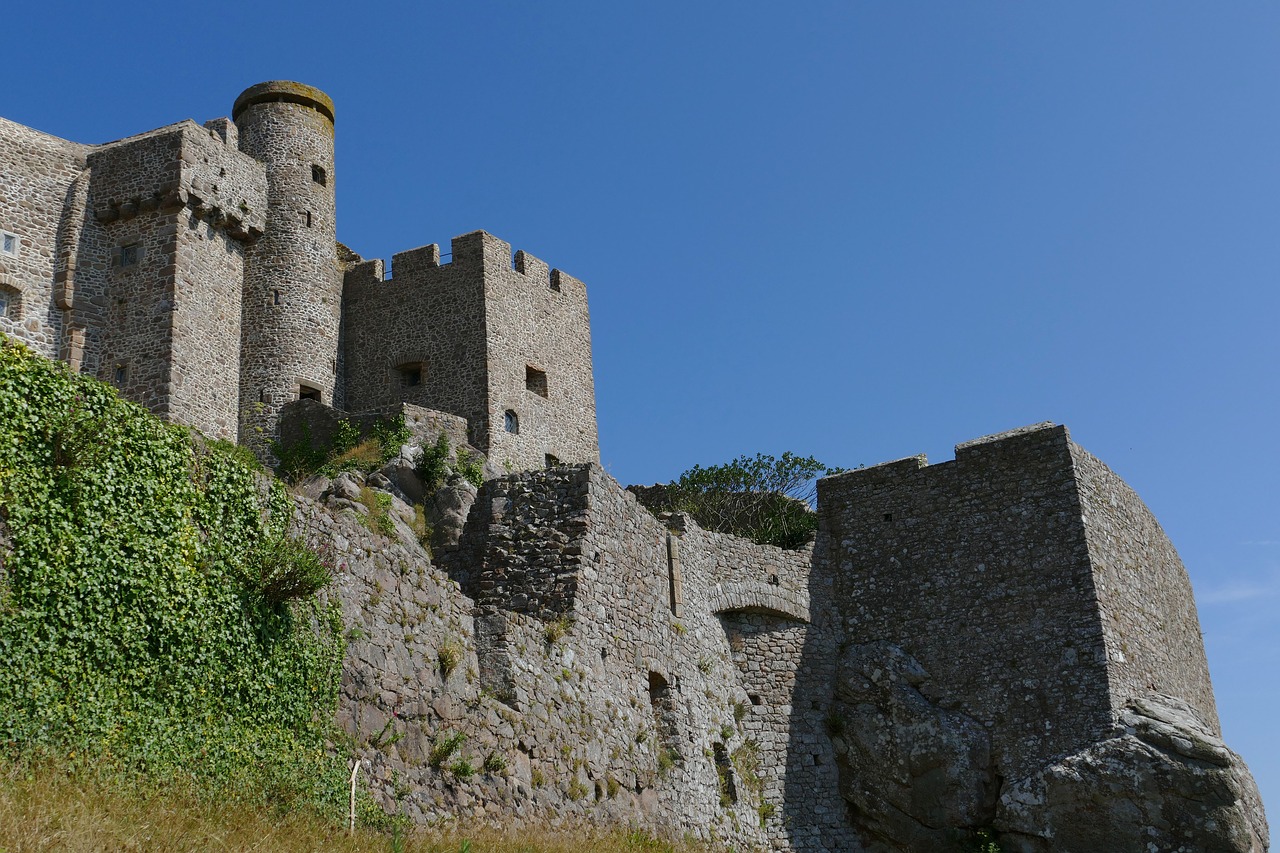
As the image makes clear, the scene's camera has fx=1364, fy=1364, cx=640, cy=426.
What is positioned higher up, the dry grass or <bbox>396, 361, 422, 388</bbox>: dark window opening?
<bbox>396, 361, 422, 388</bbox>: dark window opening

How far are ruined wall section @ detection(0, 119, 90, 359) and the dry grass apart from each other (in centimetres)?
1771

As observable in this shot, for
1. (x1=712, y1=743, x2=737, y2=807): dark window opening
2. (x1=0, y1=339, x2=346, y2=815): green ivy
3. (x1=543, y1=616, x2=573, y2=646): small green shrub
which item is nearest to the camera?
(x1=0, y1=339, x2=346, y2=815): green ivy

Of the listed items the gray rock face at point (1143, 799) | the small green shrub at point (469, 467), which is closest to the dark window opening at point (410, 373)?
the small green shrub at point (469, 467)

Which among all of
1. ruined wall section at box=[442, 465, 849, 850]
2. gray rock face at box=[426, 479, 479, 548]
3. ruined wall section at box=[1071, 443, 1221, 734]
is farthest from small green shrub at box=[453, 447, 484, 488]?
ruined wall section at box=[1071, 443, 1221, 734]

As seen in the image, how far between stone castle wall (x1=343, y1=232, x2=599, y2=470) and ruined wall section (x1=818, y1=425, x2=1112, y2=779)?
9147 millimetres

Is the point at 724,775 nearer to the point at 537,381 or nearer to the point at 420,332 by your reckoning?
the point at 537,381

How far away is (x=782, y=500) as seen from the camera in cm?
2742

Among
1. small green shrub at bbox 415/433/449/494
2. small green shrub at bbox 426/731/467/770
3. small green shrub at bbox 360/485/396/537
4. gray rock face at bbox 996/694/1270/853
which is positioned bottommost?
gray rock face at bbox 996/694/1270/853

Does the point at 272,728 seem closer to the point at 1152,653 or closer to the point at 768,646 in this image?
the point at 768,646

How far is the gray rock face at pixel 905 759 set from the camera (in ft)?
68.2

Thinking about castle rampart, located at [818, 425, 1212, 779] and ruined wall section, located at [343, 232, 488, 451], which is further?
ruined wall section, located at [343, 232, 488, 451]

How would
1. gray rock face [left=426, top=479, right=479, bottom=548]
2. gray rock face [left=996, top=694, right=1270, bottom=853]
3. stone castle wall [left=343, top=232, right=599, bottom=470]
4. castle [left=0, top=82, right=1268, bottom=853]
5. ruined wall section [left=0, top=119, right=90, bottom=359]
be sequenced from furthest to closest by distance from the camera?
stone castle wall [left=343, top=232, right=599, bottom=470] < ruined wall section [left=0, top=119, right=90, bottom=359] < gray rock face [left=426, top=479, right=479, bottom=548] < gray rock face [left=996, top=694, right=1270, bottom=853] < castle [left=0, top=82, right=1268, bottom=853]

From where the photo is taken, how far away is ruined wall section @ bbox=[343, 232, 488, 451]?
30.6 metres

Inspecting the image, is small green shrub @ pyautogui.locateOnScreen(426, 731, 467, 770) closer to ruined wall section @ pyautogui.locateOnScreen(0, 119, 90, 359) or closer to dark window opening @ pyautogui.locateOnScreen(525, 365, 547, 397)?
ruined wall section @ pyautogui.locateOnScreen(0, 119, 90, 359)
